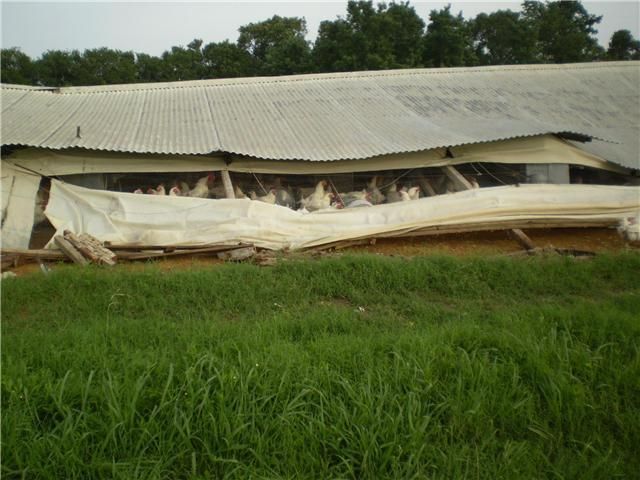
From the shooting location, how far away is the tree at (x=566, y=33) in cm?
2203

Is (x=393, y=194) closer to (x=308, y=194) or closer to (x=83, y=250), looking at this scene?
(x=308, y=194)

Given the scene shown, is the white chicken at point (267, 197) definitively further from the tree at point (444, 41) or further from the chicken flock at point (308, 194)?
the tree at point (444, 41)

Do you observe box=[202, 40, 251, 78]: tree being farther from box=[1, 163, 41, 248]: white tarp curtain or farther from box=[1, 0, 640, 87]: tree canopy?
box=[1, 163, 41, 248]: white tarp curtain

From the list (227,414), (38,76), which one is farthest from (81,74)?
(227,414)

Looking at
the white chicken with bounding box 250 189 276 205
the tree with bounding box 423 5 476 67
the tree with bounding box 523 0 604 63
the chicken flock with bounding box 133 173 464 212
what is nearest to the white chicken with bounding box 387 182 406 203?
the chicken flock with bounding box 133 173 464 212

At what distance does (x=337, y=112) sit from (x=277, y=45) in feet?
55.6

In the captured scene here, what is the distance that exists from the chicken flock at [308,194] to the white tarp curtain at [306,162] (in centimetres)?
26

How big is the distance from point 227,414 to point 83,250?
4.02 m

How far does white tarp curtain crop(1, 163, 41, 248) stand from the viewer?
6414mm

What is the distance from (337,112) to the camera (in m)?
9.36

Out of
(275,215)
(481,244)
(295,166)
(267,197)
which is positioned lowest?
(481,244)

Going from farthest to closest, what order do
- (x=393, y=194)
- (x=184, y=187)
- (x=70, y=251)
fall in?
(x=393, y=194) → (x=184, y=187) → (x=70, y=251)

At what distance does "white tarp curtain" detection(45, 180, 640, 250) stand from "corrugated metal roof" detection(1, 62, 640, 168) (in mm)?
961

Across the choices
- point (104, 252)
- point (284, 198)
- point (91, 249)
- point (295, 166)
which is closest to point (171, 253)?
point (104, 252)
